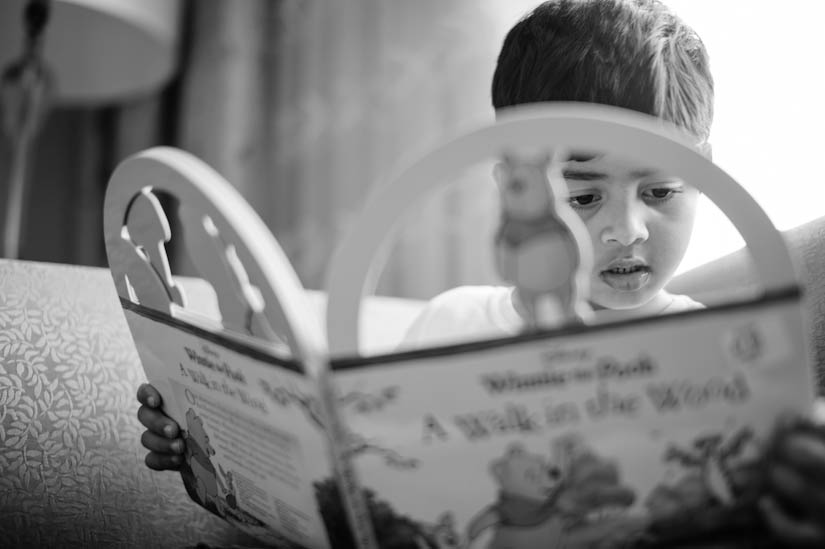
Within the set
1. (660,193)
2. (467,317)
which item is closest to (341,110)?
(467,317)

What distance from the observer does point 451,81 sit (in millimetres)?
1729

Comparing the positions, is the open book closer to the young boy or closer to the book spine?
the book spine

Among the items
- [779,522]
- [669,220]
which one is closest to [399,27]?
[669,220]

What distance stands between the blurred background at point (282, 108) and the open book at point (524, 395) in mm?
1190

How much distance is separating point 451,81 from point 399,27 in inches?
8.0

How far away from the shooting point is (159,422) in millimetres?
557

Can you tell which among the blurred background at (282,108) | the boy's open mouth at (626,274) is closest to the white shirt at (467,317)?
the boy's open mouth at (626,274)

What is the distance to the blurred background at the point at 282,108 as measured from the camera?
1.71 m

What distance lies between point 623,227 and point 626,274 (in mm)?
88

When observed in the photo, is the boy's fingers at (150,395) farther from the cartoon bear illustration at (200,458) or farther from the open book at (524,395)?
the open book at (524,395)

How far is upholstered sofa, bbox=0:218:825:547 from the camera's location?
63 centimetres

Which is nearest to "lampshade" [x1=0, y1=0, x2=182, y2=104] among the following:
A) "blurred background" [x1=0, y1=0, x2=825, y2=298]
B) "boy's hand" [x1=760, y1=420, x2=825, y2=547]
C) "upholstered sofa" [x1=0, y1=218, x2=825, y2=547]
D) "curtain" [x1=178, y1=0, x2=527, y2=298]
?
"blurred background" [x1=0, y1=0, x2=825, y2=298]

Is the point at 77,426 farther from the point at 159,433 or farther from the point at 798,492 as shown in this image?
the point at 798,492

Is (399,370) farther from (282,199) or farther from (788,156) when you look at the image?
(282,199)
